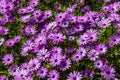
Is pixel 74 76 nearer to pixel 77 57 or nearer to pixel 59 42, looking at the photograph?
pixel 77 57

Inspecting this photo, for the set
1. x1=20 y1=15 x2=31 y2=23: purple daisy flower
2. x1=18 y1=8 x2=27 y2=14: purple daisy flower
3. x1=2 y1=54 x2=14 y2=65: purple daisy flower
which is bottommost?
x1=2 y1=54 x2=14 y2=65: purple daisy flower

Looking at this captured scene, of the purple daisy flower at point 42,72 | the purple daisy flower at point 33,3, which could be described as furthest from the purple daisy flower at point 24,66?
the purple daisy flower at point 33,3

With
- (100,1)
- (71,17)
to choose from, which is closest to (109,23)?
(71,17)

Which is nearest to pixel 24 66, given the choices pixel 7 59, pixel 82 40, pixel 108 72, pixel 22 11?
pixel 7 59

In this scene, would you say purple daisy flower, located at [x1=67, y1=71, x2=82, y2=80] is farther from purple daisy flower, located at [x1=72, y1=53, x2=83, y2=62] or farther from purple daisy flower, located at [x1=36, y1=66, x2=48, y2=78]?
purple daisy flower, located at [x1=36, y1=66, x2=48, y2=78]

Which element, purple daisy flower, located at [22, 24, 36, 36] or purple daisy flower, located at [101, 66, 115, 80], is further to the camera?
purple daisy flower, located at [22, 24, 36, 36]

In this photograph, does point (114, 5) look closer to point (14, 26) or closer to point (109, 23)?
point (109, 23)

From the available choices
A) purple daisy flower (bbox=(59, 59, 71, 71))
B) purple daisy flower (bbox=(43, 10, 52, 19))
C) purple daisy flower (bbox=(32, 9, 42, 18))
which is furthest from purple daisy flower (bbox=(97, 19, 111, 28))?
purple daisy flower (bbox=(32, 9, 42, 18))

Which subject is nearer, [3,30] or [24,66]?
[24,66]
